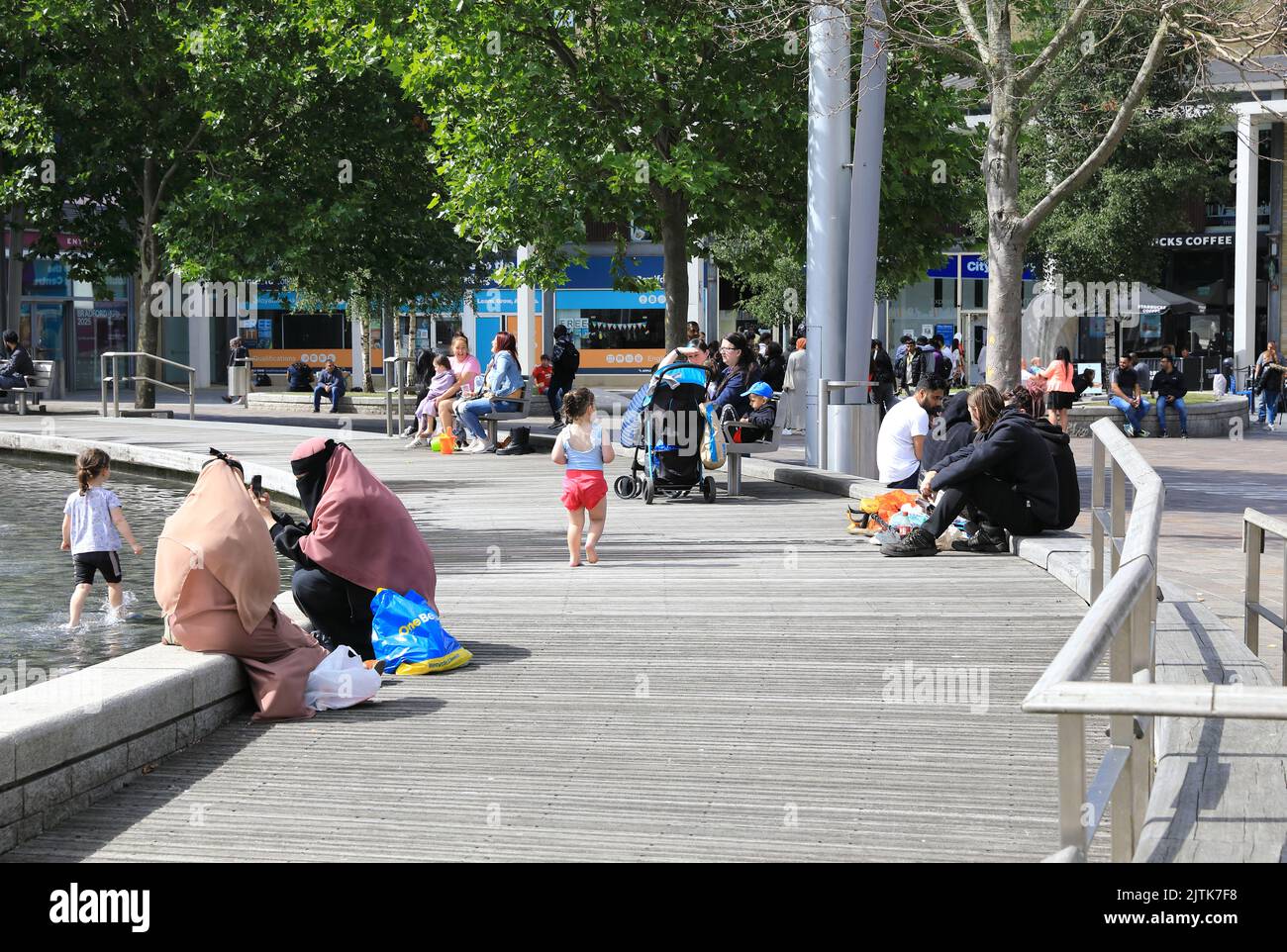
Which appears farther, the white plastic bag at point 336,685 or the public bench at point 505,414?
the public bench at point 505,414

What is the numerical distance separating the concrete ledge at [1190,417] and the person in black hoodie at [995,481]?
590 inches

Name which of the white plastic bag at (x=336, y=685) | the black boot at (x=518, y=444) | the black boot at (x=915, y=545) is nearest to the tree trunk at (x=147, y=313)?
the black boot at (x=518, y=444)

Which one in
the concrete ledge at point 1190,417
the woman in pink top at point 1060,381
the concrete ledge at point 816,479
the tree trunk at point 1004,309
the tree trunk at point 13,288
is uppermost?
the tree trunk at point 13,288

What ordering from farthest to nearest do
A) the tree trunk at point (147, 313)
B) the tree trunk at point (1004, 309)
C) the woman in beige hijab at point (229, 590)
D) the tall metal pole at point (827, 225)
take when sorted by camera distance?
the tree trunk at point (147, 313), the tall metal pole at point (827, 225), the tree trunk at point (1004, 309), the woman in beige hijab at point (229, 590)

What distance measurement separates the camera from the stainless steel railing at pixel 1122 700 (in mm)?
3041

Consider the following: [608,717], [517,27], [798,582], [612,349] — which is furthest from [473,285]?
[608,717]

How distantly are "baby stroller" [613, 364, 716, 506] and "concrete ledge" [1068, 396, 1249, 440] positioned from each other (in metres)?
12.2

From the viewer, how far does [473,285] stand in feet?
151

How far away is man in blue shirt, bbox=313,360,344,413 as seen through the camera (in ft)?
116

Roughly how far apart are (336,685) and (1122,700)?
172 inches

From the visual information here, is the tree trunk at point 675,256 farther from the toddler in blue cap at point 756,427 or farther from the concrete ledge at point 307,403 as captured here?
the concrete ledge at point 307,403
